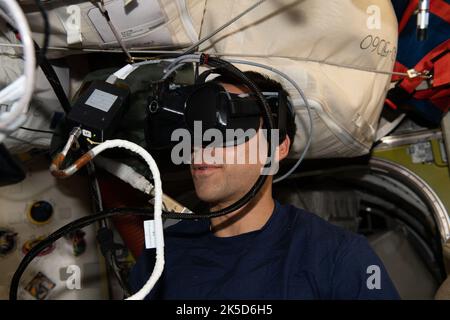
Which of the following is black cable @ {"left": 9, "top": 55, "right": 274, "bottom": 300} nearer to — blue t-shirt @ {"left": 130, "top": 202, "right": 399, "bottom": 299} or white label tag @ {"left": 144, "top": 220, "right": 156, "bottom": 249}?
white label tag @ {"left": 144, "top": 220, "right": 156, "bottom": 249}

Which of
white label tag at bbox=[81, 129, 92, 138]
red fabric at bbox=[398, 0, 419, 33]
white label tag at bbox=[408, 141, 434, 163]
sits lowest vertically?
white label tag at bbox=[408, 141, 434, 163]

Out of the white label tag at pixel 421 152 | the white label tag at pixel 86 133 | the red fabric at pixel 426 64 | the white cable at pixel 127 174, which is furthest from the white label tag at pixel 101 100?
the white label tag at pixel 421 152

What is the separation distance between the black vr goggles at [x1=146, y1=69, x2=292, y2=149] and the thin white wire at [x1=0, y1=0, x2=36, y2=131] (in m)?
0.51

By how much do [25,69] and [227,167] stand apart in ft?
2.29

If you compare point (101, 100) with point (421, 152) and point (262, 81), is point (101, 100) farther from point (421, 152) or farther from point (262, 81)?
point (421, 152)

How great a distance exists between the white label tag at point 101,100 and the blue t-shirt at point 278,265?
1.62 feet

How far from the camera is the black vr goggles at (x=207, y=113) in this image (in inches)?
45.8

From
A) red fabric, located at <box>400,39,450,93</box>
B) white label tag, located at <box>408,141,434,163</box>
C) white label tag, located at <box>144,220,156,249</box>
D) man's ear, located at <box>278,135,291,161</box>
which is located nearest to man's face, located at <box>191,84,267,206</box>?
man's ear, located at <box>278,135,291,161</box>

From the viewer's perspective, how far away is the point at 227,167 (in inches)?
51.3

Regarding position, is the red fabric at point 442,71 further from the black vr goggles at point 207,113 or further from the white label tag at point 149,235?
the white label tag at point 149,235

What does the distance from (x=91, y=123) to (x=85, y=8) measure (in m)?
0.31

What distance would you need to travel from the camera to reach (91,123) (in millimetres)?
1138

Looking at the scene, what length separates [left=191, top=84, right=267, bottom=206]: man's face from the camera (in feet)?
4.25

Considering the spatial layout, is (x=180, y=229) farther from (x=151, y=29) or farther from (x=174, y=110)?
(x=151, y=29)
